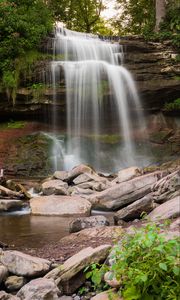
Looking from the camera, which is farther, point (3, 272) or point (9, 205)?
point (9, 205)

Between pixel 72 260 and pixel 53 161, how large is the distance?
1191 centimetres

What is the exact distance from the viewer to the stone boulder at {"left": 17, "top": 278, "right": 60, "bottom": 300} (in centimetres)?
468

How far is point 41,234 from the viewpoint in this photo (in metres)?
8.07

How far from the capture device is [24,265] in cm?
531

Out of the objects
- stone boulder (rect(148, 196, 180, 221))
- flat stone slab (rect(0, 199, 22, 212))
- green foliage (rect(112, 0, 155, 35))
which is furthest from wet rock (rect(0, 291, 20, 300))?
green foliage (rect(112, 0, 155, 35))

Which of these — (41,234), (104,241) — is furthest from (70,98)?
(104,241)

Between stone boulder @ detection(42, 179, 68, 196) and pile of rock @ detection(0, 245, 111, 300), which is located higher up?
pile of rock @ detection(0, 245, 111, 300)

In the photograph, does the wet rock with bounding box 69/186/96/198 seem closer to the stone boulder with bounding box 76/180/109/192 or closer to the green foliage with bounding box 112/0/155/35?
the stone boulder with bounding box 76/180/109/192

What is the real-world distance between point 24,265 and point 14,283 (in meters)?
0.25

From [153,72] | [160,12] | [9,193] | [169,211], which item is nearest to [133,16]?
[160,12]

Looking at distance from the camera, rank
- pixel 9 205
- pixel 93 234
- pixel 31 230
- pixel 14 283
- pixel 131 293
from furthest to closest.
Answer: pixel 9 205 < pixel 31 230 < pixel 93 234 < pixel 14 283 < pixel 131 293

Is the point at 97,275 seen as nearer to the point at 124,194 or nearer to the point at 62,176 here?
the point at 124,194

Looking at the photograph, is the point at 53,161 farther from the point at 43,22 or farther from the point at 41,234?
the point at 41,234

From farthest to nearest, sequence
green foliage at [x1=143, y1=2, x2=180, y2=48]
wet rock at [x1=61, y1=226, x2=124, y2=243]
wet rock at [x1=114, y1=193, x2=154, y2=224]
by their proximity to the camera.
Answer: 1. green foliage at [x1=143, y1=2, x2=180, y2=48]
2. wet rock at [x1=114, y1=193, x2=154, y2=224]
3. wet rock at [x1=61, y1=226, x2=124, y2=243]
